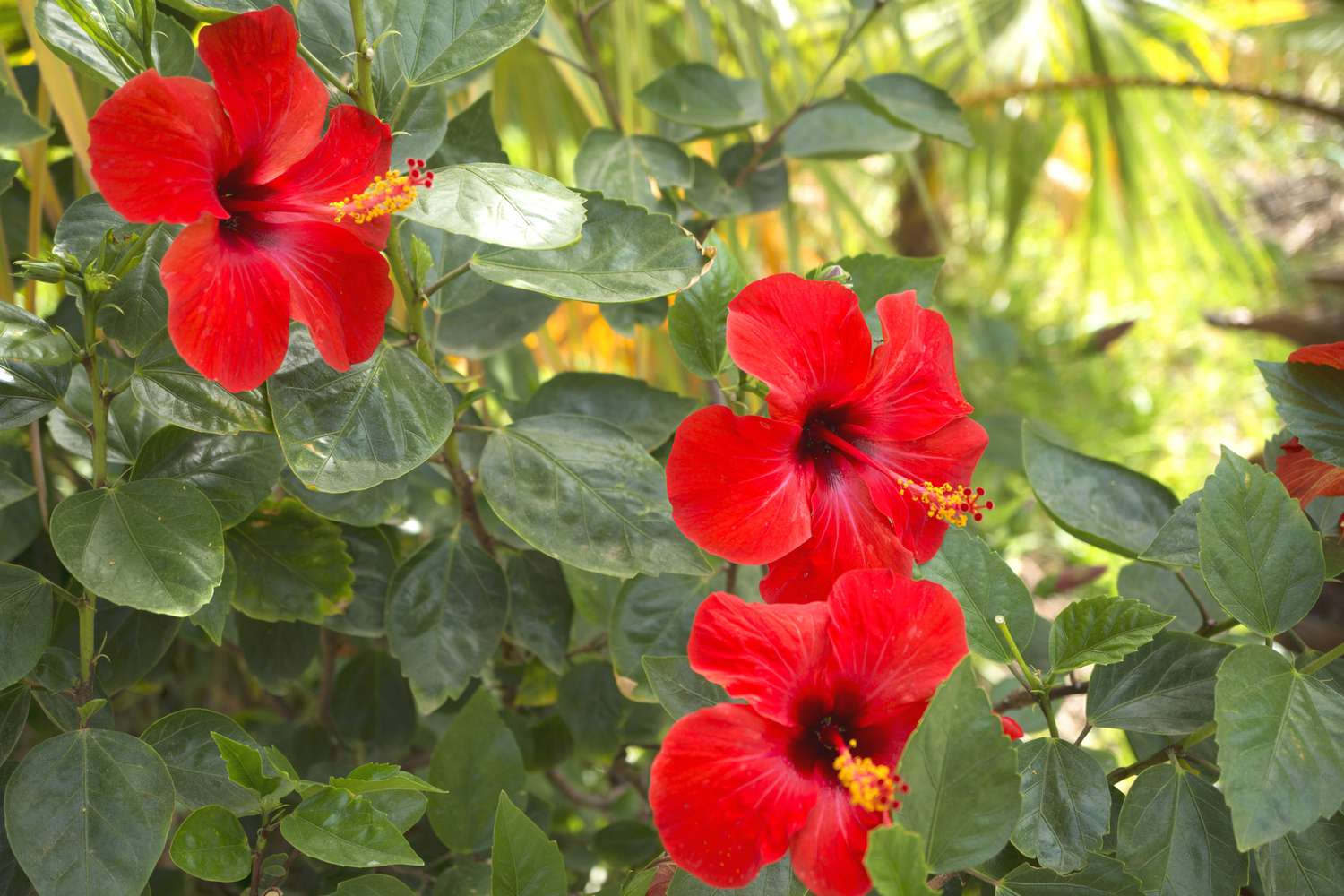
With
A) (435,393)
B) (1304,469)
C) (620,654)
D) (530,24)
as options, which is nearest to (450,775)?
(620,654)

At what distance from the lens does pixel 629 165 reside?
851 millimetres

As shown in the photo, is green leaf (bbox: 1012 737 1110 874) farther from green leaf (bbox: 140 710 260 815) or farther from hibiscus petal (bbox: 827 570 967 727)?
green leaf (bbox: 140 710 260 815)

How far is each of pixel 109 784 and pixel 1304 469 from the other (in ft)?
2.37

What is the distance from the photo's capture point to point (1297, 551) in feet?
1.90

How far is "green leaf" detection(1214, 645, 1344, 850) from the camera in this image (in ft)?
1.62

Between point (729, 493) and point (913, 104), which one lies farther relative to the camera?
point (913, 104)

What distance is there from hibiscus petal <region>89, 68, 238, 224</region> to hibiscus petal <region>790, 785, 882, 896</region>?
0.42 meters

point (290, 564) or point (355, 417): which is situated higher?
point (355, 417)

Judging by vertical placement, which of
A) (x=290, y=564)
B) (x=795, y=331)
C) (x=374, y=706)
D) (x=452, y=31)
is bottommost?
(x=374, y=706)

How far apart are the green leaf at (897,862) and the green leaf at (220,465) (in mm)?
395

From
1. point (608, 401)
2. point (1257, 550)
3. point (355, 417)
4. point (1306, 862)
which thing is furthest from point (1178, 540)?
point (355, 417)

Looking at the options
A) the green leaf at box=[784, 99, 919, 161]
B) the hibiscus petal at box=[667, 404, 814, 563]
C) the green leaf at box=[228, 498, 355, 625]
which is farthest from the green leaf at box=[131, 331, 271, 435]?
the green leaf at box=[784, 99, 919, 161]

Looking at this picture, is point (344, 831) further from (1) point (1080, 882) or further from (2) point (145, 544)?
(1) point (1080, 882)

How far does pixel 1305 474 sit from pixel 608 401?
18.3 inches
